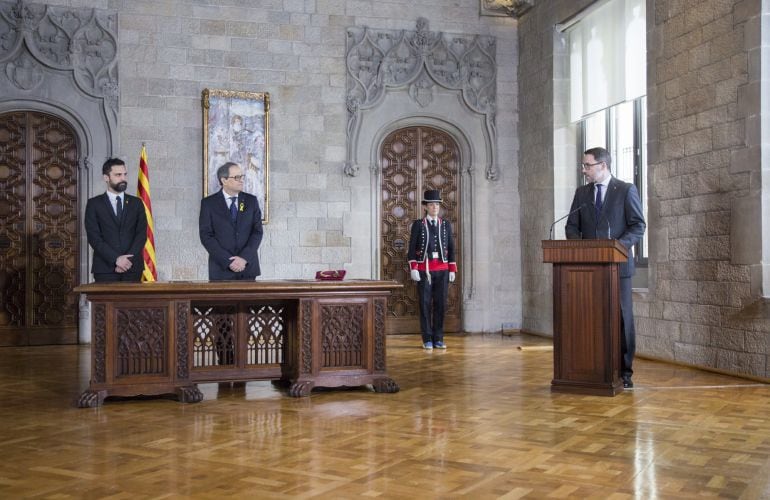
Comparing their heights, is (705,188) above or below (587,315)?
above

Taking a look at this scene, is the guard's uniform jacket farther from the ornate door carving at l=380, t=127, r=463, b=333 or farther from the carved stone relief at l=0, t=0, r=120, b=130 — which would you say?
the carved stone relief at l=0, t=0, r=120, b=130

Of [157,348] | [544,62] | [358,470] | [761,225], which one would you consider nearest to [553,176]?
[544,62]

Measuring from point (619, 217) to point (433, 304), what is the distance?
11.3 ft

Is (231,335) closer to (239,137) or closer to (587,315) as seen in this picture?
(587,315)

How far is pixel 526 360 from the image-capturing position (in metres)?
7.73

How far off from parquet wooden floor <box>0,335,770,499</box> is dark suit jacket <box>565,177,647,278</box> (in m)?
1.09

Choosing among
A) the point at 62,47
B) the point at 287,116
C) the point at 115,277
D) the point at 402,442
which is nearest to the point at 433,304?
the point at 287,116

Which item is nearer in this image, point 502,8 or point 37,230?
point 37,230

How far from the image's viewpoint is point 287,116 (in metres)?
10.2

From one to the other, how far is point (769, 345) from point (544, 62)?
17.2 ft

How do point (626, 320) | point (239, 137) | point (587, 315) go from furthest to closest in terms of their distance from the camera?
1. point (239, 137)
2. point (626, 320)
3. point (587, 315)

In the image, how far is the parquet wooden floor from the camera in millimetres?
3316

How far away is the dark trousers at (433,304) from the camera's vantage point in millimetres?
8938

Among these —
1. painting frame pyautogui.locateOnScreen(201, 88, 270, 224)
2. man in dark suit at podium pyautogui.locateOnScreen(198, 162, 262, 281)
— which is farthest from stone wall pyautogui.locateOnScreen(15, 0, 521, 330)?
man in dark suit at podium pyautogui.locateOnScreen(198, 162, 262, 281)
